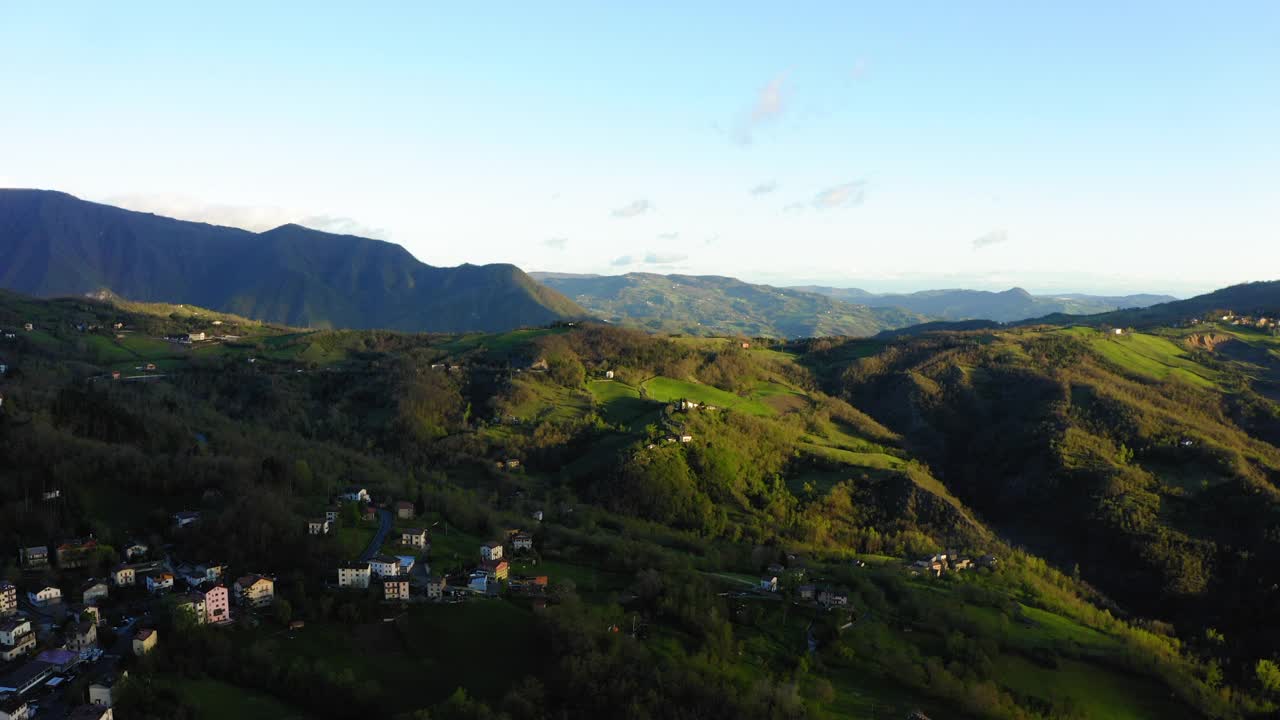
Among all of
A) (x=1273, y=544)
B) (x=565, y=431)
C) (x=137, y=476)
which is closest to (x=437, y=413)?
(x=565, y=431)

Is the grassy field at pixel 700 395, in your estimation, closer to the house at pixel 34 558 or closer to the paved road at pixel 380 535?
the paved road at pixel 380 535

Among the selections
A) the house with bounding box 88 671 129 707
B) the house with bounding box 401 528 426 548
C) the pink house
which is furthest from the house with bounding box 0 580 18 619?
the house with bounding box 401 528 426 548

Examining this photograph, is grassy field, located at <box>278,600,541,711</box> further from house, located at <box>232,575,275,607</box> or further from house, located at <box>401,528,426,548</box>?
house, located at <box>401,528,426,548</box>

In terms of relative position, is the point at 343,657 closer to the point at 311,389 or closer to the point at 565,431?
the point at 565,431

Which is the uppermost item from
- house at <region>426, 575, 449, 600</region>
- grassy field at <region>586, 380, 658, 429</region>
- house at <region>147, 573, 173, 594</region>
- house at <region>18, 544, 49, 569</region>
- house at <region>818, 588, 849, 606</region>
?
grassy field at <region>586, 380, 658, 429</region>

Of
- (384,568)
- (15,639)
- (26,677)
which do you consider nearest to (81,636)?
(15,639)

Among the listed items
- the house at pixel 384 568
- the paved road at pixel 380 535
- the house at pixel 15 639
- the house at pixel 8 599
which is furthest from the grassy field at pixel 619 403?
the house at pixel 15 639

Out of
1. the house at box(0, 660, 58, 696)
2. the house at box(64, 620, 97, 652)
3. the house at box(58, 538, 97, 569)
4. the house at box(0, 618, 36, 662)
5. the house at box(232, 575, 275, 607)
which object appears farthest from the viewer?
the house at box(58, 538, 97, 569)
